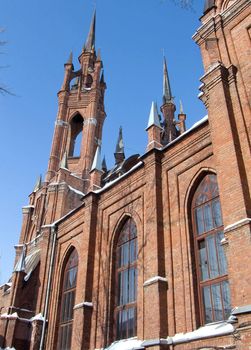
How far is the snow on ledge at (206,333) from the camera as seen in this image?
876cm

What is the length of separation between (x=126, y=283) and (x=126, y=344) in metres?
2.13

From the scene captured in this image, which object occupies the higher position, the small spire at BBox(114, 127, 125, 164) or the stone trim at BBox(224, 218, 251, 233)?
the small spire at BBox(114, 127, 125, 164)

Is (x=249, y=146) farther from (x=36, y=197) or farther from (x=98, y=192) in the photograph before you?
(x=36, y=197)

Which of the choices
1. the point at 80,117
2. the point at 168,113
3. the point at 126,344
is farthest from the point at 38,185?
the point at 126,344

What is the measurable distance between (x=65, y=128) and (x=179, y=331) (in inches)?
750

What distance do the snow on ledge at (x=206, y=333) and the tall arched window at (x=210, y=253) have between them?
0.96ft

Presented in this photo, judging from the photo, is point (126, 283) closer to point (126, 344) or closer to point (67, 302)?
point (126, 344)

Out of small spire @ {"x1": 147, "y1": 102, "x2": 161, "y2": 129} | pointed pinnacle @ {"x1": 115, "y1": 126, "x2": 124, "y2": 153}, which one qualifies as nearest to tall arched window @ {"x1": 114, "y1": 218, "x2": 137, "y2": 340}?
small spire @ {"x1": 147, "y1": 102, "x2": 161, "y2": 129}

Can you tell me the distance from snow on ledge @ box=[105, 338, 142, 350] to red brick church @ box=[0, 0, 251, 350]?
0.19 ft

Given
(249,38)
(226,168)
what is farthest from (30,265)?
(249,38)

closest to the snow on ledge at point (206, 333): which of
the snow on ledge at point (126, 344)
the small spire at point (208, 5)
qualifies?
the snow on ledge at point (126, 344)

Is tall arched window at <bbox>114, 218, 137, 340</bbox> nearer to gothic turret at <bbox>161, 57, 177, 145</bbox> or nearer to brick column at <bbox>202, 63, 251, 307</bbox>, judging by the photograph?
brick column at <bbox>202, 63, 251, 307</bbox>

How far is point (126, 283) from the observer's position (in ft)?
43.9

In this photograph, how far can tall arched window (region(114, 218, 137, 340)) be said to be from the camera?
41.2 ft
